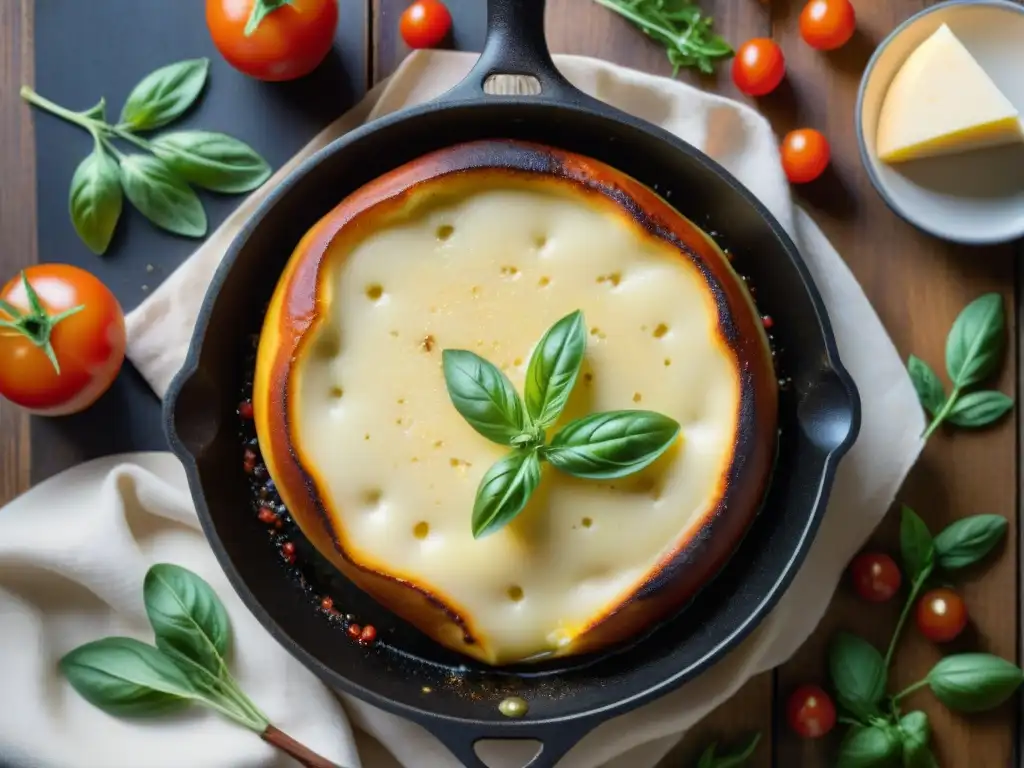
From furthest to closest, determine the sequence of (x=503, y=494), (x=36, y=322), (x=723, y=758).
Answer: (x=723, y=758) < (x=36, y=322) < (x=503, y=494)

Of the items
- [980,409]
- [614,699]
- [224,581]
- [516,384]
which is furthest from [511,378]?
[980,409]

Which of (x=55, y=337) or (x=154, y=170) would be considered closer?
(x=55, y=337)

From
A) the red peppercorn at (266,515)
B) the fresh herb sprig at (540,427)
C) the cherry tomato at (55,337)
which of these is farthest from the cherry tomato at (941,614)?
the cherry tomato at (55,337)

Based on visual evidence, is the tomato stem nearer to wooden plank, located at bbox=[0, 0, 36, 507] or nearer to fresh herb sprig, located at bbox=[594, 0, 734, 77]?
wooden plank, located at bbox=[0, 0, 36, 507]

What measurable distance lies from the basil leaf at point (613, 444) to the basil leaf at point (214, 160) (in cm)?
62

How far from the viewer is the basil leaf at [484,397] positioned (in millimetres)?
1227

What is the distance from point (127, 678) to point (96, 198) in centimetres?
65

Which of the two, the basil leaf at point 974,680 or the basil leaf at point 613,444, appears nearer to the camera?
the basil leaf at point 613,444

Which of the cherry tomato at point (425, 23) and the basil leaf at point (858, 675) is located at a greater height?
the cherry tomato at point (425, 23)

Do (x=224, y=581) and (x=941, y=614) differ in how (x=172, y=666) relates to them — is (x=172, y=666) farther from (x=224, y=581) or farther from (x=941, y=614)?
(x=941, y=614)

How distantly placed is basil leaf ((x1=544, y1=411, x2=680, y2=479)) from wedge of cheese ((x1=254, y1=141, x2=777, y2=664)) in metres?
0.06

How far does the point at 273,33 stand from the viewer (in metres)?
1.43

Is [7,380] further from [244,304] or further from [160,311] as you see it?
[244,304]

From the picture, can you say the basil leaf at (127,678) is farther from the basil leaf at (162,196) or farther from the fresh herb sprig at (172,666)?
the basil leaf at (162,196)
